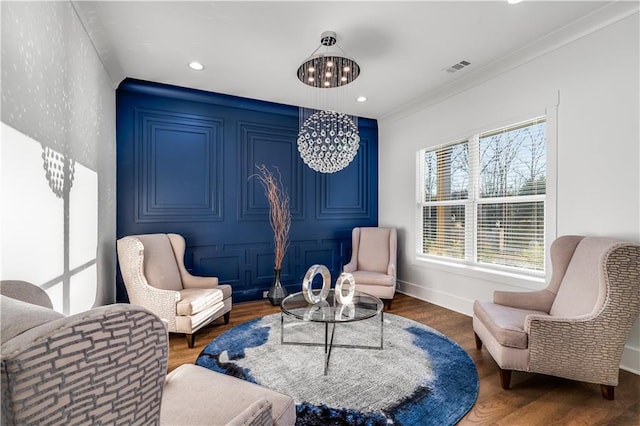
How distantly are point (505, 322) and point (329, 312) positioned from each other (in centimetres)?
125

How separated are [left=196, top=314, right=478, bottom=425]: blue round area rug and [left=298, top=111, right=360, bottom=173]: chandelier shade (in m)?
1.70

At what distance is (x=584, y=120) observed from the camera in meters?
2.52

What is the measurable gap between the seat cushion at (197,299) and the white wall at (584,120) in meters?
2.72

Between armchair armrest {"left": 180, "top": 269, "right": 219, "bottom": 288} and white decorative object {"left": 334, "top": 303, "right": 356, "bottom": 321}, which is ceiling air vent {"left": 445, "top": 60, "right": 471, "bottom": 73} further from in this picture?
armchair armrest {"left": 180, "top": 269, "right": 219, "bottom": 288}

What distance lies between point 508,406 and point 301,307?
156 cm

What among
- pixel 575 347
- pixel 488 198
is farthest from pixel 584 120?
pixel 575 347

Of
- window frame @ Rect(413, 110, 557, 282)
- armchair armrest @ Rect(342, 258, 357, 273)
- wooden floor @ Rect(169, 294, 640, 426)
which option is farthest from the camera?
armchair armrest @ Rect(342, 258, 357, 273)

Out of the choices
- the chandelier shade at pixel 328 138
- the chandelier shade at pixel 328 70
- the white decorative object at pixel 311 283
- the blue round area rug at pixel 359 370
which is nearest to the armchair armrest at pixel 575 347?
the blue round area rug at pixel 359 370

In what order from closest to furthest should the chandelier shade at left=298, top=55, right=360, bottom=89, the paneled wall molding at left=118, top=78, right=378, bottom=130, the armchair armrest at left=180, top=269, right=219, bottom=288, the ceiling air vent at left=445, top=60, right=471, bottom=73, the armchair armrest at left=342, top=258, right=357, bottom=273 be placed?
the chandelier shade at left=298, top=55, right=360, bottom=89 < the ceiling air vent at left=445, top=60, right=471, bottom=73 < the armchair armrest at left=180, top=269, right=219, bottom=288 < the paneled wall molding at left=118, top=78, right=378, bottom=130 < the armchair armrest at left=342, top=258, right=357, bottom=273

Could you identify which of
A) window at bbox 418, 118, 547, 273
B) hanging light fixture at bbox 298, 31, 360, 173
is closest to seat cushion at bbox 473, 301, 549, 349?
window at bbox 418, 118, 547, 273

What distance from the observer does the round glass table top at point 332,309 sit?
7.68 feet

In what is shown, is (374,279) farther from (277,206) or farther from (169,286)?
(169,286)

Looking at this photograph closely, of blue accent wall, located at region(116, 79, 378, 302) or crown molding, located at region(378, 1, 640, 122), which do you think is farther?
blue accent wall, located at region(116, 79, 378, 302)

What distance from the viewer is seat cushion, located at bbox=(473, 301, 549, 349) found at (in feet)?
6.40
